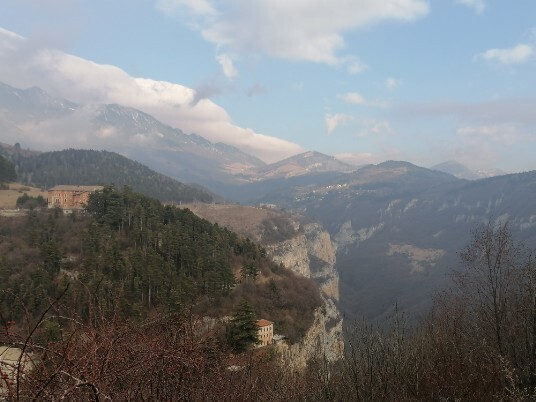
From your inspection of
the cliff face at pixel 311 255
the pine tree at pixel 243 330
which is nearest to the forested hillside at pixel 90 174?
the cliff face at pixel 311 255

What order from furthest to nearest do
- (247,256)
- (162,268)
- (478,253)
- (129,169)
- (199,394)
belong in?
(129,169) < (247,256) < (162,268) < (478,253) < (199,394)

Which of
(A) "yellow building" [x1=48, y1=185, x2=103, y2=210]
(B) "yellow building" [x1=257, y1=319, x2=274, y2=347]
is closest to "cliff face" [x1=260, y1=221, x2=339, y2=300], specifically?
(A) "yellow building" [x1=48, y1=185, x2=103, y2=210]

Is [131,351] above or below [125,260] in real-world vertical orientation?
above

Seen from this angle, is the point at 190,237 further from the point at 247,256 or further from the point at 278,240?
the point at 278,240

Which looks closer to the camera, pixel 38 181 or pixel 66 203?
pixel 66 203


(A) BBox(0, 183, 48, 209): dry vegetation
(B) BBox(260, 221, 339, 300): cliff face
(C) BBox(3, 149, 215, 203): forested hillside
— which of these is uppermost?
(C) BBox(3, 149, 215, 203): forested hillside

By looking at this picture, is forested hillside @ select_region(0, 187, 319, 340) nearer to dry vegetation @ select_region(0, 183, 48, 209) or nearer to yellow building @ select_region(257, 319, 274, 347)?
yellow building @ select_region(257, 319, 274, 347)

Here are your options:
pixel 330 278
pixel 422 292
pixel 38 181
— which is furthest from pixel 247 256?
pixel 38 181

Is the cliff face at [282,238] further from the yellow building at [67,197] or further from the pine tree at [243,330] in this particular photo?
the pine tree at [243,330]

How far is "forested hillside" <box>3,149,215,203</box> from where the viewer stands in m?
153

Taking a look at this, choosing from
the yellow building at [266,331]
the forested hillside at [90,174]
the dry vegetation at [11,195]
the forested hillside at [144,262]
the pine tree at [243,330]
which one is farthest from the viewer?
the forested hillside at [90,174]

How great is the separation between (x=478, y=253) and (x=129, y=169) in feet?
642

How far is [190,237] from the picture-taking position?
173 feet

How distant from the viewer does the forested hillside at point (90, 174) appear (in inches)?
6029
